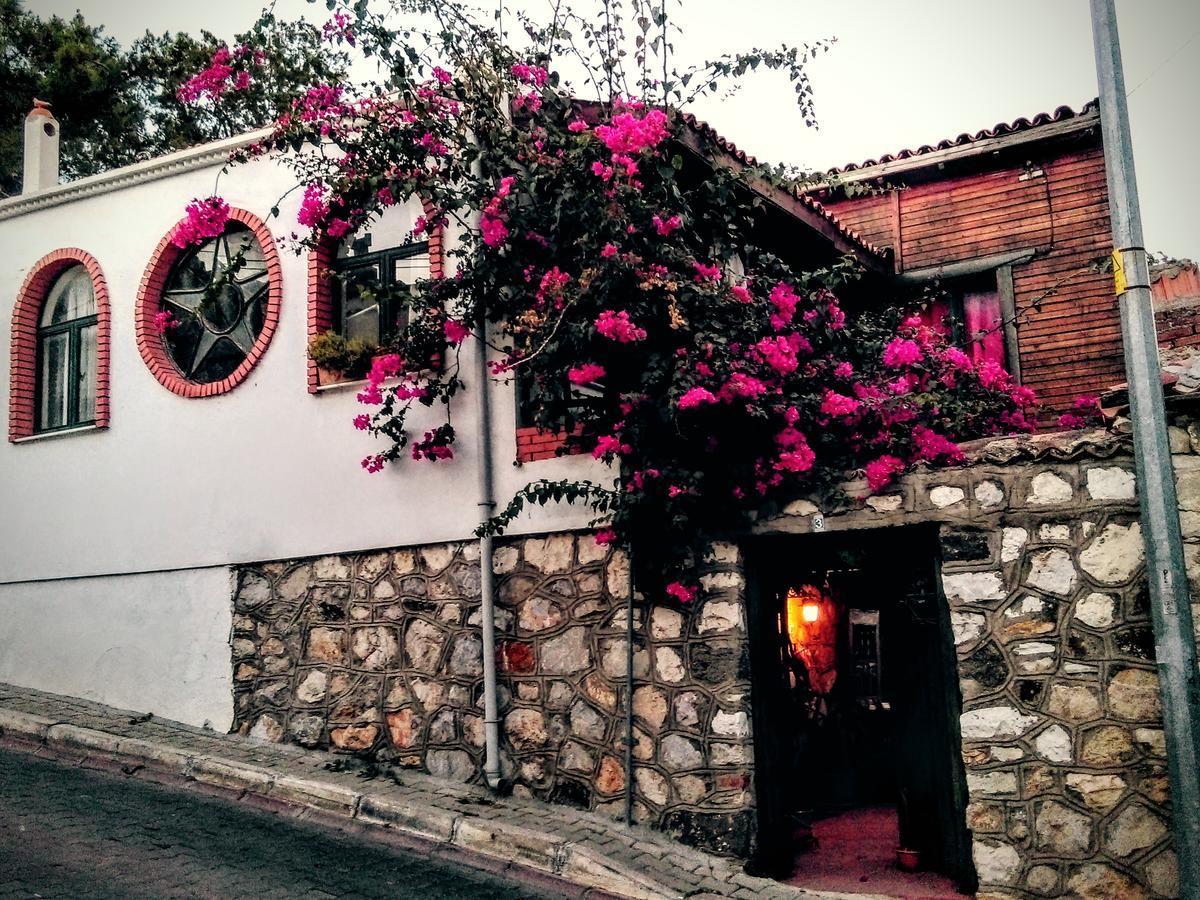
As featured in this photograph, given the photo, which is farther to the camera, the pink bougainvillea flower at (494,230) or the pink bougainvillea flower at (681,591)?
the pink bougainvillea flower at (494,230)

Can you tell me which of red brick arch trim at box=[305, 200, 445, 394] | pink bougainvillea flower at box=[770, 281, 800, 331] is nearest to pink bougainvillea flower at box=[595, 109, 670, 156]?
pink bougainvillea flower at box=[770, 281, 800, 331]

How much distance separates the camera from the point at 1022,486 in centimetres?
606

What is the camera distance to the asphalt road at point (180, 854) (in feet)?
18.2

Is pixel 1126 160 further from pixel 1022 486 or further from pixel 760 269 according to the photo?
pixel 760 269

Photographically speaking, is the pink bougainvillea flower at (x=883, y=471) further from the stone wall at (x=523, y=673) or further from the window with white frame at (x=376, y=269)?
the window with white frame at (x=376, y=269)

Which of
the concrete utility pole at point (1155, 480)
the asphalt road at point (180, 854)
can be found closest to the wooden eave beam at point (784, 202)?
the concrete utility pole at point (1155, 480)

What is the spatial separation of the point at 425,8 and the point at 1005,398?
5798 mm

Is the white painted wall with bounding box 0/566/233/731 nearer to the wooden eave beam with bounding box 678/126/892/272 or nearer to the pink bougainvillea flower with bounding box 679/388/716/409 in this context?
the pink bougainvillea flower with bounding box 679/388/716/409

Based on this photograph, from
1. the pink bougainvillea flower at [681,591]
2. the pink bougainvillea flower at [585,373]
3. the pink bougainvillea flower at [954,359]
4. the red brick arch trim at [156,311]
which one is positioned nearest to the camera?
the pink bougainvillea flower at [585,373]

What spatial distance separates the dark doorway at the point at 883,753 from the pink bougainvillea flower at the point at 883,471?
15.0 inches

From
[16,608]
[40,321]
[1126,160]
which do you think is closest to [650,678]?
[1126,160]

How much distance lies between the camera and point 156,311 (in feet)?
32.1

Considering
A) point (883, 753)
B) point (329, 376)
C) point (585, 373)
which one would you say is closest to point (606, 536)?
point (585, 373)

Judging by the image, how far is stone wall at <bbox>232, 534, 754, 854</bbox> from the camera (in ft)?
22.2
